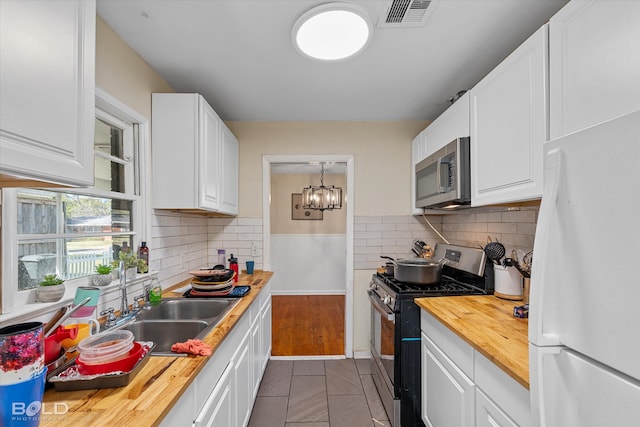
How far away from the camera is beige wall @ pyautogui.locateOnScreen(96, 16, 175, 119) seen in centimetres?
158

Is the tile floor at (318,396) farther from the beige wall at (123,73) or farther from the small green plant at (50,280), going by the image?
the beige wall at (123,73)

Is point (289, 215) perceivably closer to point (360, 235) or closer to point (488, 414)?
point (360, 235)

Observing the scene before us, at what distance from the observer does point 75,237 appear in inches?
58.8

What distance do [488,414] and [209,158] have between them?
7.32ft

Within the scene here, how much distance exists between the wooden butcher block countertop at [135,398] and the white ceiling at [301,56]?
160cm

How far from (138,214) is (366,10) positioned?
181 cm

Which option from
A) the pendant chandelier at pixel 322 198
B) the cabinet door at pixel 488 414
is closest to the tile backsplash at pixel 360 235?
the cabinet door at pixel 488 414

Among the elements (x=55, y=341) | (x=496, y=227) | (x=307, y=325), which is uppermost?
(x=496, y=227)

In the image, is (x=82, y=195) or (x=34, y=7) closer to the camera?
(x=34, y=7)

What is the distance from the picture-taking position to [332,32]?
1706 millimetres

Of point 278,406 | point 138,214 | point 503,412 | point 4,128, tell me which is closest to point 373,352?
point 278,406

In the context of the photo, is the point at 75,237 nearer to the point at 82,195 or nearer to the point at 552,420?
the point at 82,195

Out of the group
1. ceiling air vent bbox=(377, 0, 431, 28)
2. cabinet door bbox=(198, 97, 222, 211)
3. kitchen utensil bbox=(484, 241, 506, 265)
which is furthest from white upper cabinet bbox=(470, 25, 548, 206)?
cabinet door bbox=(198, 97, 222, 211)

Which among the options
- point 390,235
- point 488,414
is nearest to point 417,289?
point 488,414
